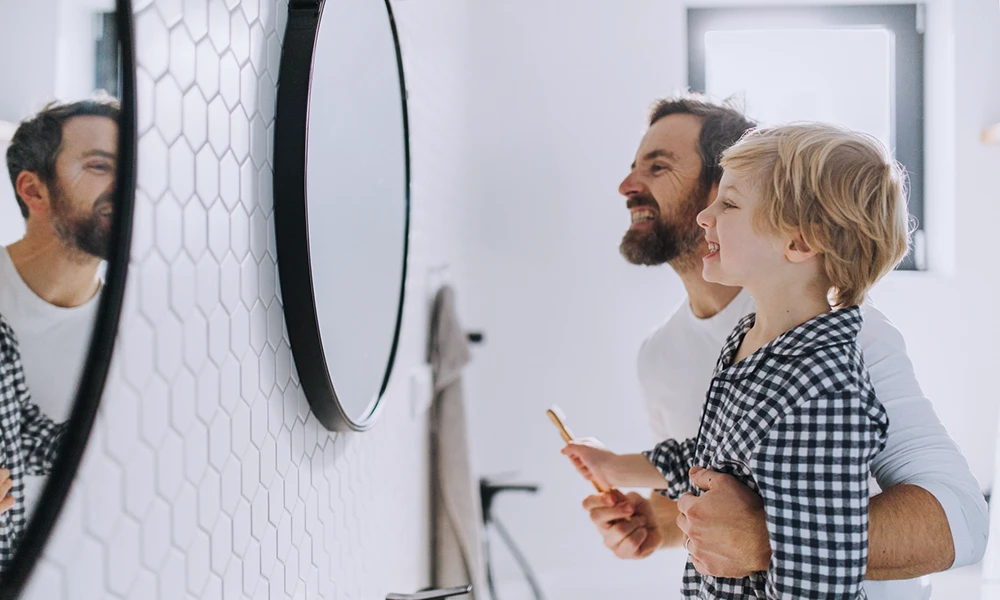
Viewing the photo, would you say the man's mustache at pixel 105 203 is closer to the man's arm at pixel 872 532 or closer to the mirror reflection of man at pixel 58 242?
the mirror reflection of man at pixel 58 242

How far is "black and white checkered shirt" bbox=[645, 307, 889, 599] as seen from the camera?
22.5 inches

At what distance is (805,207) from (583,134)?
1478 mm

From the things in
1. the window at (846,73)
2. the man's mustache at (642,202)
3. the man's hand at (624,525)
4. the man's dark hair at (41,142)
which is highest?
the window at (846,73)

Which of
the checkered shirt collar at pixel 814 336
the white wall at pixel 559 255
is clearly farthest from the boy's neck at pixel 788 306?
the white wall at pixel 559 255

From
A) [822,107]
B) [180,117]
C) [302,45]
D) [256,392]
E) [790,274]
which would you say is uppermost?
[822,107]

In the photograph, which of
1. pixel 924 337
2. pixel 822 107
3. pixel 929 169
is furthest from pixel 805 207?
pixel 929 169

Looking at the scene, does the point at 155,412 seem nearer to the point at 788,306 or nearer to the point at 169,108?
the point at 169,108

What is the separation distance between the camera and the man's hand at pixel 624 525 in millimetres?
840

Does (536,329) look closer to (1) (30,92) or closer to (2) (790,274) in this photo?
(2) (790,274)

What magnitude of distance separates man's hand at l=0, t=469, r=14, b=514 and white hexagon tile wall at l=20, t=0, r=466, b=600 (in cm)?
5

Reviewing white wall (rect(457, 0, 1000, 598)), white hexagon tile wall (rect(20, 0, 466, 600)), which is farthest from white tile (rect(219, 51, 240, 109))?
white wall (rect(457, 0, 1000, 598))

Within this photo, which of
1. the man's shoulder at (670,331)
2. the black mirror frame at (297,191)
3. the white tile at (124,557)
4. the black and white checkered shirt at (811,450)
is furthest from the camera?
the man's shoulder at (670,331)

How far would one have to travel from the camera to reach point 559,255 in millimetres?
2109

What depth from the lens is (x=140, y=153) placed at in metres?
0.48
